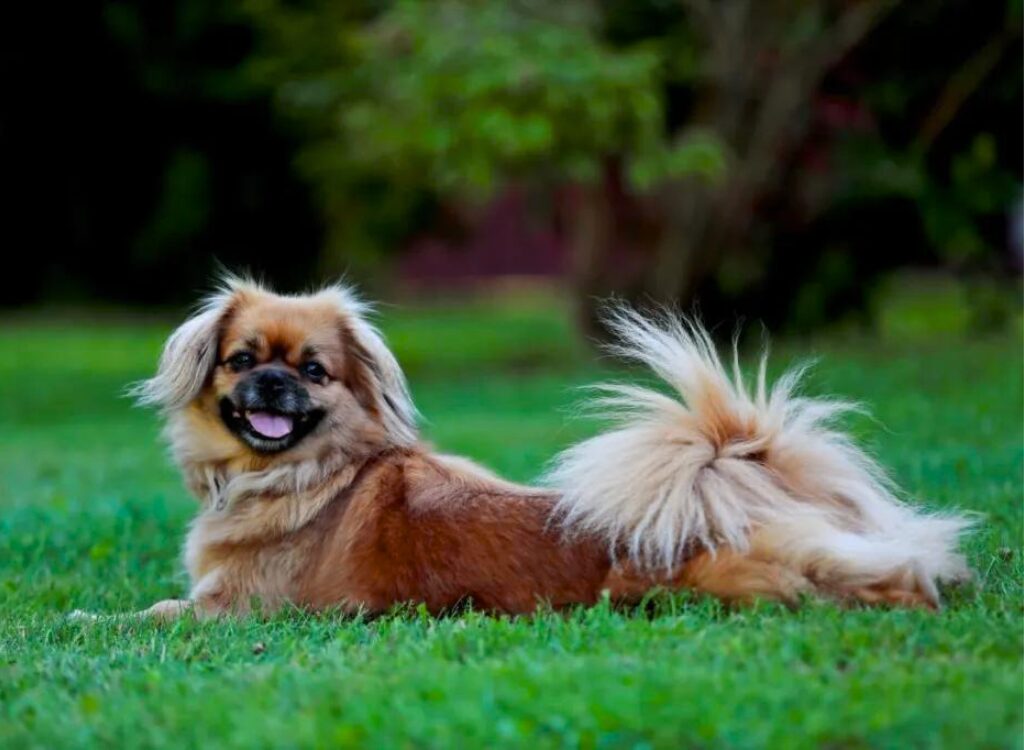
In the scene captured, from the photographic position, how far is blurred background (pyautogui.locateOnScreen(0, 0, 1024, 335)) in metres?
16.5

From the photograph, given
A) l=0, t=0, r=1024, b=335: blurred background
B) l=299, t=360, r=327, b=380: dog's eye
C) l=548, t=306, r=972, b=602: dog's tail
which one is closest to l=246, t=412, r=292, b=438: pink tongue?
l=299, t=360, r=327, b=380: dog's eye

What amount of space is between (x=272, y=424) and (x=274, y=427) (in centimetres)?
1

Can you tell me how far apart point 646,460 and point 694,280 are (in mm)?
13804

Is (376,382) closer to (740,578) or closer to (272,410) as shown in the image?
(272,410)

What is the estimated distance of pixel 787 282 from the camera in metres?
22.0

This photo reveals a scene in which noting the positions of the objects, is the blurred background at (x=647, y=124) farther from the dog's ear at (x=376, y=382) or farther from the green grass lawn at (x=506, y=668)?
the dog's ear at (x=376, y=382)

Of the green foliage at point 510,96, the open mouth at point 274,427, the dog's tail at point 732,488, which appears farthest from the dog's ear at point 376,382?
the green foliage at point 510,96

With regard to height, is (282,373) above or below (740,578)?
above

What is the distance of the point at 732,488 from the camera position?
5.71m

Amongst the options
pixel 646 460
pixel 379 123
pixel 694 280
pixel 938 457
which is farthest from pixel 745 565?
pixel 694 280

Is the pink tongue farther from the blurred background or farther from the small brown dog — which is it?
the blurred background

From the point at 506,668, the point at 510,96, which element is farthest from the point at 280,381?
the point at 510,96

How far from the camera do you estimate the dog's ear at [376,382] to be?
6555 mm

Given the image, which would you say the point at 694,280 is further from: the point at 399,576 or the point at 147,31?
the point at 399,576
